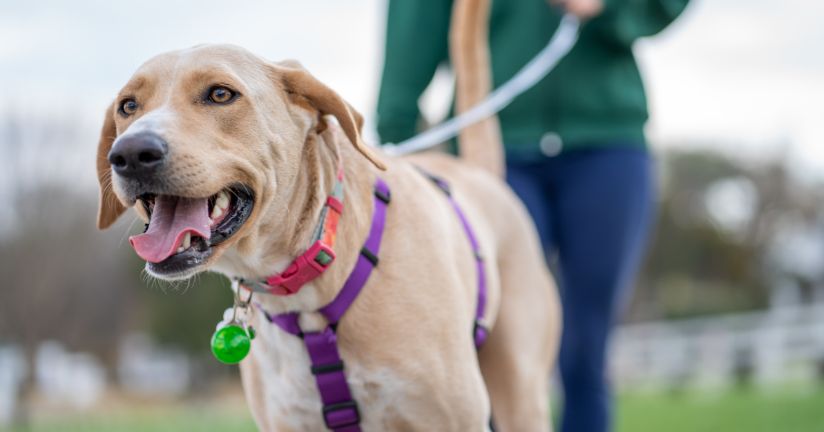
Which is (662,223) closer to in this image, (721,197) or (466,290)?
(721,197)

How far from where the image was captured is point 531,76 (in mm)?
4199

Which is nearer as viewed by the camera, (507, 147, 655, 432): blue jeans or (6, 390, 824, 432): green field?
(507, 147, 655, 432): blue jeans

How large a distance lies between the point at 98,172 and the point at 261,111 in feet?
2.22

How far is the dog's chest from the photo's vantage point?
2873mm

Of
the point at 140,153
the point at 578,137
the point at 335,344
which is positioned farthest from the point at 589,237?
the point at 140,153

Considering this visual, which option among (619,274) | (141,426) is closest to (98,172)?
(619,274)

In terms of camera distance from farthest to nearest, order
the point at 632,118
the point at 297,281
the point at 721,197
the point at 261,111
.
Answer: the point at 721,197, the point at 632,118, the point at 297,281, the point at 261,111

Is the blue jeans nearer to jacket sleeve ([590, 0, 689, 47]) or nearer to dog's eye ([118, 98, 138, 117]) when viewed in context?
jacket sleeve ([590, 0, 689, 47])

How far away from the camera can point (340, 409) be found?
2.89 meters

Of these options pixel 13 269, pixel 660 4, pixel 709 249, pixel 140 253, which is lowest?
pixel 709 249

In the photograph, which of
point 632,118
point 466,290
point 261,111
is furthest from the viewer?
point 632,118

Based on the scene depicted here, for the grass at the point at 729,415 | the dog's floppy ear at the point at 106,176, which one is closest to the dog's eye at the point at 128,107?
the dog's floppy ear at the point at 106,176

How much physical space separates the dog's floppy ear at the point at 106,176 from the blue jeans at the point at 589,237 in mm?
1837

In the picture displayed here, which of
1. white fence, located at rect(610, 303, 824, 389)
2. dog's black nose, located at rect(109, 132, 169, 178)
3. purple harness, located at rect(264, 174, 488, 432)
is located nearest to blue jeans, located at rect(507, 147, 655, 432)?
purple harness, located at rect(264, 174, 488, 432)
